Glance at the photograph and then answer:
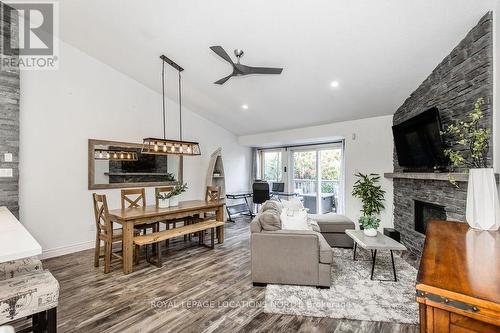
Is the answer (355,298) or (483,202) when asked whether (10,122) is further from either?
(483,202)

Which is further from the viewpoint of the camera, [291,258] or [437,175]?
[437,175]

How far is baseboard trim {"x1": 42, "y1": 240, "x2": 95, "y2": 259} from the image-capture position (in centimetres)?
367

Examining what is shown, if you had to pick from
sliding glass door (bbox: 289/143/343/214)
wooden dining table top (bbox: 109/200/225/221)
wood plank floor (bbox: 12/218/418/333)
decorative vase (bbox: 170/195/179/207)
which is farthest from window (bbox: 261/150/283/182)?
wood plank floor (bbox: 12/218/418/333)

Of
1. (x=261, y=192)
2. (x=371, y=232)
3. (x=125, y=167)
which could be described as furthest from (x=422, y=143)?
(x=125, y=167)

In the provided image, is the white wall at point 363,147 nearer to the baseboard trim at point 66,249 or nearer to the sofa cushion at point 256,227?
the sofa cushion at point 256,227

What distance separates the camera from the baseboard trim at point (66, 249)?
3.67m

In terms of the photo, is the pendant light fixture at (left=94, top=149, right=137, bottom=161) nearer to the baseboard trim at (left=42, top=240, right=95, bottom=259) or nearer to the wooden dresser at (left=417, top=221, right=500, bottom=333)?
the baseboard trim at (left=42, top=240, right=95, bottom=259)

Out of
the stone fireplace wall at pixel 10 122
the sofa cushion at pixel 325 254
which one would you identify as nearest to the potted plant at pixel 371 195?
the sofa cushion at pixel 325 254

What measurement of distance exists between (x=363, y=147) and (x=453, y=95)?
84.8 inches

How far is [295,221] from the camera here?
3.31m

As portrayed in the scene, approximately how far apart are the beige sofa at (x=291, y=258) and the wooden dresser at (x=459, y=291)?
1580 mm

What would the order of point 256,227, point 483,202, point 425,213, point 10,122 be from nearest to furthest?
point 483,202, point 256,227, point 10,122, point 425,213

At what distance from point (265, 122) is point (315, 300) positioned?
A: 4.21m

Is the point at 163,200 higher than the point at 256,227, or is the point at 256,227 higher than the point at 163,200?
the point at 163,200
